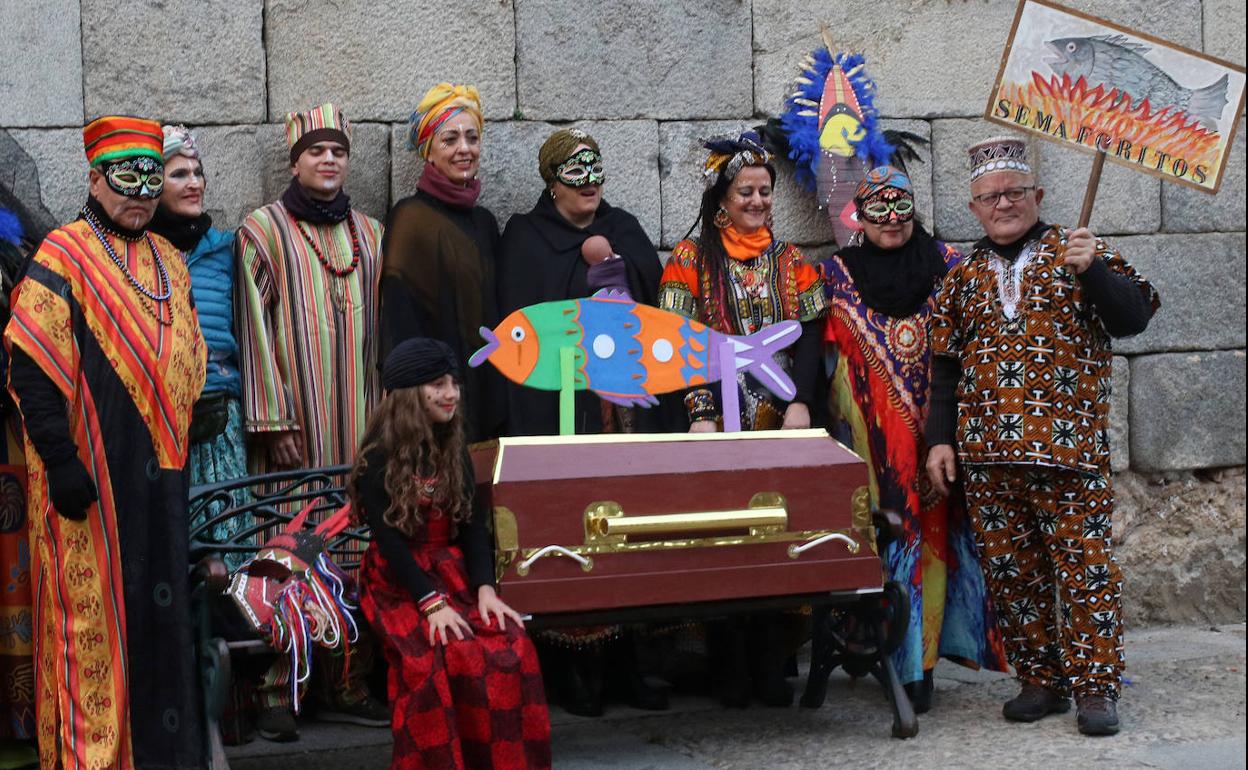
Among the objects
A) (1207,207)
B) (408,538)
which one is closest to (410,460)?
(408,538)

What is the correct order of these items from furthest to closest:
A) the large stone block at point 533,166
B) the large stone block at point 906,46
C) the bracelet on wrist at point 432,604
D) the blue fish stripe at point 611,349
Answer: the large stone block at point 906,46, the large stone block at point 533,166, the blue fish stripe at point 611,349, the bracelet on wrist at point 432,604

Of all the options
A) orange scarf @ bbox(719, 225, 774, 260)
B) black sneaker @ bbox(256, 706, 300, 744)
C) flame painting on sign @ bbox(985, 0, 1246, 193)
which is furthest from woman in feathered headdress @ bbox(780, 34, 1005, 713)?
black sneaker @ bbox(256, 706, 300, 744)

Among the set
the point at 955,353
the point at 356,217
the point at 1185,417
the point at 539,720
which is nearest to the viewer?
the point at 539,720

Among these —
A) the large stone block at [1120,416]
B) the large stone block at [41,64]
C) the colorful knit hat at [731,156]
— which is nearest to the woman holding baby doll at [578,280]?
the colorful knit hat at [731,156]

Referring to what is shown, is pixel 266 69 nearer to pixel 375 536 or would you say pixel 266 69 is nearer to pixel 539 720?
pixel 375 536

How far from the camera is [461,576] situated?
4.00m

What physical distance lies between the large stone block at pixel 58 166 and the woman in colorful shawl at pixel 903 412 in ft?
8.35

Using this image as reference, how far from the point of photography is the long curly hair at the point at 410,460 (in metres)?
3.90

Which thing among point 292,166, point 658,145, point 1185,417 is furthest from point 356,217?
point 1185,417

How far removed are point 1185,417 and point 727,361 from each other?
277 cm

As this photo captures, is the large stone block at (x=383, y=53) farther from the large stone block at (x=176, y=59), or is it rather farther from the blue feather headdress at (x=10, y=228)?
the blue feather headdress at (x=10, y=228)

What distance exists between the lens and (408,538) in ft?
13.0

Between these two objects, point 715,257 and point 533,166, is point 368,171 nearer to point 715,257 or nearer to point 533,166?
point 533,166

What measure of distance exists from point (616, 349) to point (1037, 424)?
1.29 meters
